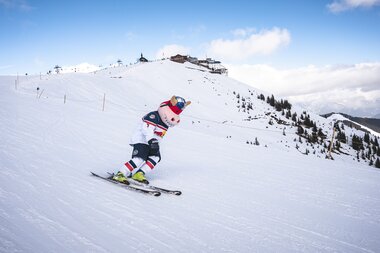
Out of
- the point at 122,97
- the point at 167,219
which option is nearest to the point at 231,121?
the point at 122,97

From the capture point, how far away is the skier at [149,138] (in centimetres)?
447

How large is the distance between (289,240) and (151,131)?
9.03ft

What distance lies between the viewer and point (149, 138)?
14.8 ft

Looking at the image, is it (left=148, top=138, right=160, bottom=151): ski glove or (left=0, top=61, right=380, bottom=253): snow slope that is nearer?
(left=0, top=61, right=380, bottom=253): snow slope

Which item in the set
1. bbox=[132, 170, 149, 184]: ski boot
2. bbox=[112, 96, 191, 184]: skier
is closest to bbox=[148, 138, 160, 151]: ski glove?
bbox=[112, 96, 191, 184]: skier

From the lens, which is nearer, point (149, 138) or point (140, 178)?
point (140, 178)

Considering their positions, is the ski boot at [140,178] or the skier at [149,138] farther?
the skier at [149,138]

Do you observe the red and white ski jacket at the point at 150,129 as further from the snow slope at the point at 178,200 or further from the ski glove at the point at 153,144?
the snow slope at the point at 178,200

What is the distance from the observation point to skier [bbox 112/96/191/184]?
14.7 feet

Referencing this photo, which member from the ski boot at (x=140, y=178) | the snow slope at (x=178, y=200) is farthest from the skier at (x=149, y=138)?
the snow slope at (x=178, y=200)

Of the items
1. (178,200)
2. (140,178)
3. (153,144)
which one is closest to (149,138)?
(153,144)

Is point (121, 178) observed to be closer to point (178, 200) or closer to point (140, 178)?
point (140, 178)

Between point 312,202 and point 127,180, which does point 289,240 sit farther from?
point 127,180

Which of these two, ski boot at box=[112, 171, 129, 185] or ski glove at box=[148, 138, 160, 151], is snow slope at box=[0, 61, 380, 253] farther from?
ski glove at box=[148, 138, 160, 151]
